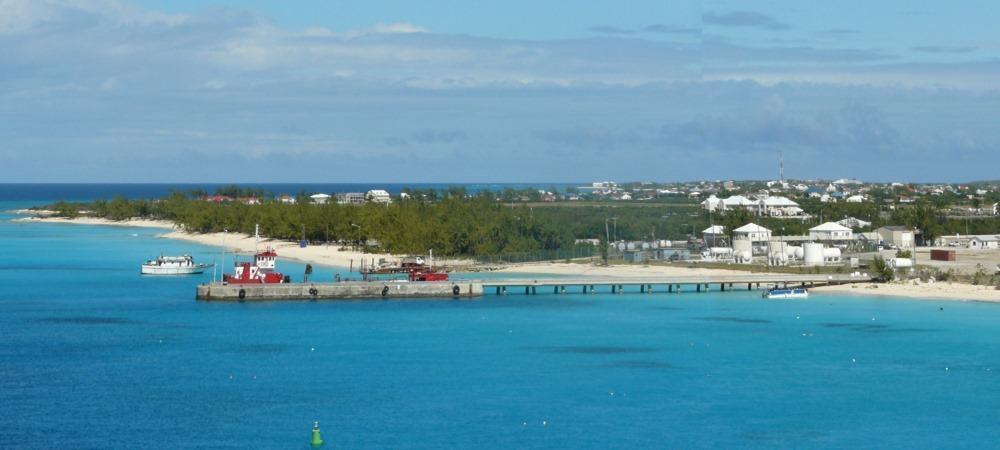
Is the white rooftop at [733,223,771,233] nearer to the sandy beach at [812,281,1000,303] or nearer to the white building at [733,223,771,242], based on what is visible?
the white building at [733,223,771,242]

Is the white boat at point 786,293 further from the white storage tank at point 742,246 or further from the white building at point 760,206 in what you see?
the white building at point 760,206

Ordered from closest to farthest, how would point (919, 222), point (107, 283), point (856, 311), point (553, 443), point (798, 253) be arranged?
point (553, 443) → point (856, 311) → point (107, 283) → point (798, 253) → point (919, 222)

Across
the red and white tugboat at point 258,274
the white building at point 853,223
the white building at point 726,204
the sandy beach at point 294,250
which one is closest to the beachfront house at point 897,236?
the white building at point 853,223

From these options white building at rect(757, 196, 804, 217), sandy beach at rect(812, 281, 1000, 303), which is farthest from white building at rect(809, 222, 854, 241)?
sandy beach at rect(812, 281, 1000, 303)

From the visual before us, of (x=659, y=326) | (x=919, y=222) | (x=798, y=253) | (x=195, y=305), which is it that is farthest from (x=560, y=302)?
(x=919, y=222)

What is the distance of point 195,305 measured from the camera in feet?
259

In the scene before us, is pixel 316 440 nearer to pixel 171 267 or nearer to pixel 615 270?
pixel 615 270

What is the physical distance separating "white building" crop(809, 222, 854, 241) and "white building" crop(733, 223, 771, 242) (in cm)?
449

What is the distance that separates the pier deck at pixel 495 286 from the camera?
82188mm

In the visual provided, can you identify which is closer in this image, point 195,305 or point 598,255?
point 195,305

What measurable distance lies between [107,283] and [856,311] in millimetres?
47417

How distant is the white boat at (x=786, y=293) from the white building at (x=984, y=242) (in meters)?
37.1

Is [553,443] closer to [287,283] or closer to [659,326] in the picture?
[659,326]

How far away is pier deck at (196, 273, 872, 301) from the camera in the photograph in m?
82.2
